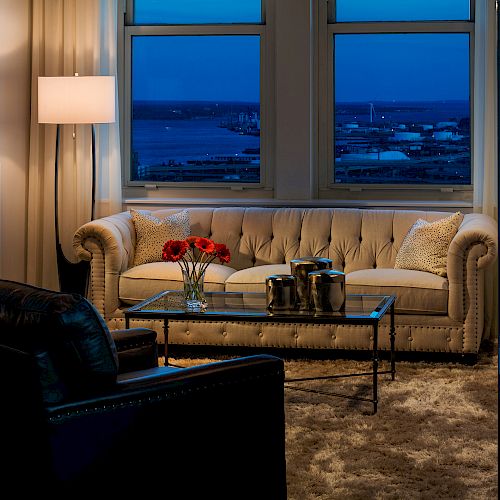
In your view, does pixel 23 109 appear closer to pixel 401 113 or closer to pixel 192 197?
pixel 192 197

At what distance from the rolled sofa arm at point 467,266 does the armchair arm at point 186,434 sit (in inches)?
102

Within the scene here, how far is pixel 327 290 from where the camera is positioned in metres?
4.58

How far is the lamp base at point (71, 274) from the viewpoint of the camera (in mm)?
6371

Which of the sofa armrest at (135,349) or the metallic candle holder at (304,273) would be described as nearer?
the sofa armrest at (135,349)

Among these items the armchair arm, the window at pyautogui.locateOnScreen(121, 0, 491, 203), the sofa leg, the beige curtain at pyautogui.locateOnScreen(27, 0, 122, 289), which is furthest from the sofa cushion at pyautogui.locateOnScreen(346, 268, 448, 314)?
the armchair arm

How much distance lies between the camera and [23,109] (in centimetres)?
679

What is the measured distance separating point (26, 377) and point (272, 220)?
3.91 m

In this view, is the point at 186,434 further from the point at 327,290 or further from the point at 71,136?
the point at 71,136

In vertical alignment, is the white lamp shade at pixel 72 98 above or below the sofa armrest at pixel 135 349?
above

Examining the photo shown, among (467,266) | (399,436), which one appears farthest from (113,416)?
(467,266)

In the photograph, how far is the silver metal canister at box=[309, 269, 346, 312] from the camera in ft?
15.0

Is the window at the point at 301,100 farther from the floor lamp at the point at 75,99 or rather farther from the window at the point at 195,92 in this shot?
the floor lamp at the point at 75,99

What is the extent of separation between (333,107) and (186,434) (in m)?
4.43

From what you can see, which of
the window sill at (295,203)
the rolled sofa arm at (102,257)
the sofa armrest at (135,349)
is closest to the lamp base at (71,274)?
the rolled sofa arm at (102,257)
